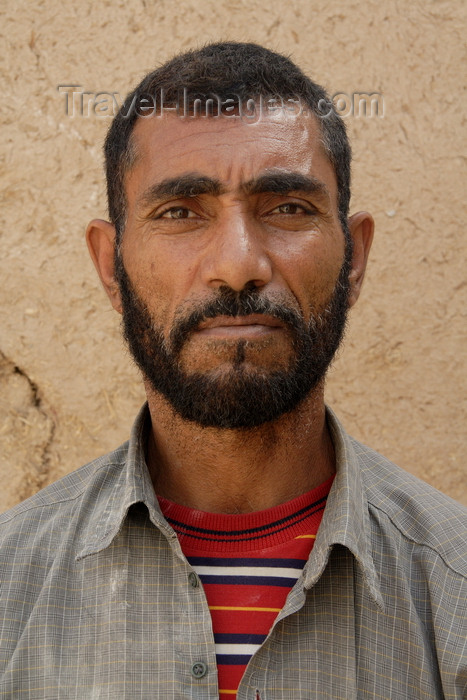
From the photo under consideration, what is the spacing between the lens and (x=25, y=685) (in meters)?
1.51

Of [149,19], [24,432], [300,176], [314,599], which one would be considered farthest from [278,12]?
[314,599]

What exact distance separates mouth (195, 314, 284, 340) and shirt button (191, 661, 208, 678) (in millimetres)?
591

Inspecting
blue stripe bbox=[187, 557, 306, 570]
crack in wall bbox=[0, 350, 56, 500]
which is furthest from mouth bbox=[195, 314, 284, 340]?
crack in wall bbox=[0, 350, 56, 500]

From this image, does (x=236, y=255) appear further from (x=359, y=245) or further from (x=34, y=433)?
(x=34, y=433)

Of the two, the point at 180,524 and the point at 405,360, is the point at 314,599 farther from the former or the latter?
the point at 405,360

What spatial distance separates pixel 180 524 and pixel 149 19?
4.81ft

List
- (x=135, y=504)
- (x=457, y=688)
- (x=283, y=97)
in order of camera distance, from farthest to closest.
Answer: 1. (x=283, y=97)
2. (x=135, y=504)
3. (x=457, y=688)

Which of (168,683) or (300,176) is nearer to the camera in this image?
(168,683)

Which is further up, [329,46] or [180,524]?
[329,46]

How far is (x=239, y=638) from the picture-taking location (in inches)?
60.9

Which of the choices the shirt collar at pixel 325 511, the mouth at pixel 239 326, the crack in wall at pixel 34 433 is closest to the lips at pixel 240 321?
the mouth at pixel 239 326

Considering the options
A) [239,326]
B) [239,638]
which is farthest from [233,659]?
[239,326]

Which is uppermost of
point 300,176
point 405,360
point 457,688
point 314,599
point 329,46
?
point 329,46

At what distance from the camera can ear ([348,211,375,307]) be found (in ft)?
6.41
